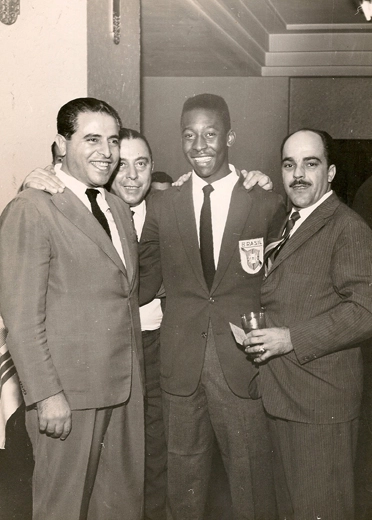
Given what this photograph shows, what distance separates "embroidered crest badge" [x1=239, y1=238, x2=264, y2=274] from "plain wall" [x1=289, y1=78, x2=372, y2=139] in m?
4.44

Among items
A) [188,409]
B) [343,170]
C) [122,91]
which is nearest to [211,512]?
[188,409]

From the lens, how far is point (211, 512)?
2.76 metres

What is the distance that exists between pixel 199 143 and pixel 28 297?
1.06 metres

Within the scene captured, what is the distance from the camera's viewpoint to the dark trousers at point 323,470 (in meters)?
1.96

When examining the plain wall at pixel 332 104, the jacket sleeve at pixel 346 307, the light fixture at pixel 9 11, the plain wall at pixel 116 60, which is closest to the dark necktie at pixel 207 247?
the jacket sleeve at pixel 346 307

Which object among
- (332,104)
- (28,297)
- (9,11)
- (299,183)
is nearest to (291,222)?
(299,183)

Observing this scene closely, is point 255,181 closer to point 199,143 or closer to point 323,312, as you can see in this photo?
point 199,143

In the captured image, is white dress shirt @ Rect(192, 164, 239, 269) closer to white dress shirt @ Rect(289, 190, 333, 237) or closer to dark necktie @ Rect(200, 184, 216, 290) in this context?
dark necktie @ Rect(200, 184, 216, 290)

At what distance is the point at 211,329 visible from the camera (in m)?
2.26

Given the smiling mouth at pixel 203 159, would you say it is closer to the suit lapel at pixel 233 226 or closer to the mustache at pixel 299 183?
the suit lapel at pixel 233 226

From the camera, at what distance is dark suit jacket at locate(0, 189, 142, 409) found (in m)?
1.79

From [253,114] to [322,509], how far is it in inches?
211

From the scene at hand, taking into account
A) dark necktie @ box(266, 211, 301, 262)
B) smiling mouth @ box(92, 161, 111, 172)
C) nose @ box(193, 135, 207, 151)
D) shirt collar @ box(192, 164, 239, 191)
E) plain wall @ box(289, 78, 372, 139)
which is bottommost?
dark necktie @ box(266, 211, 301, 262)

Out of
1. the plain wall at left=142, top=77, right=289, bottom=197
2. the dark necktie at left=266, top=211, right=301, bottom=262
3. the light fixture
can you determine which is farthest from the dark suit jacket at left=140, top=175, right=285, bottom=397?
the plain wall at left=142, top=77, right=289, bottom=197
